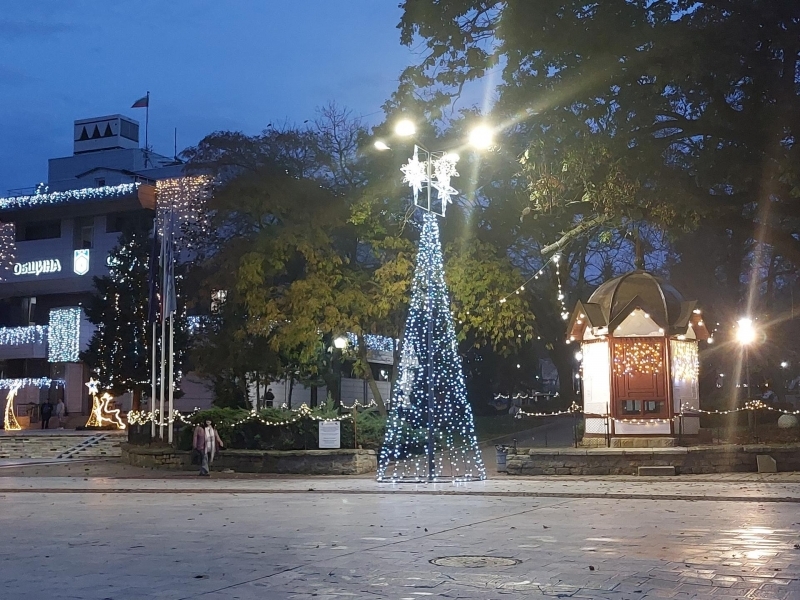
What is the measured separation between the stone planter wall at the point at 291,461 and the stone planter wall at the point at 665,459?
529 cm

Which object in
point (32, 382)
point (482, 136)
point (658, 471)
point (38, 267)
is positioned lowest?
point (658, 471)

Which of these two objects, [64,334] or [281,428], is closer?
[281,428]

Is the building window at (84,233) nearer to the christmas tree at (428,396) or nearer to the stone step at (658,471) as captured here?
the christmas tree at (428,396)

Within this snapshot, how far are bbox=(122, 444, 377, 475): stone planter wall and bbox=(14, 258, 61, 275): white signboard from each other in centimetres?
2618

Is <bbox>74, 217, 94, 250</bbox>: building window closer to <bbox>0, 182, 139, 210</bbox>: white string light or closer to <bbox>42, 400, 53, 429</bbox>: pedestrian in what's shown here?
<bbox>0, 182, 139, 210</bbox>: white string light

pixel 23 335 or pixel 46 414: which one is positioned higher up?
pixel 23 335

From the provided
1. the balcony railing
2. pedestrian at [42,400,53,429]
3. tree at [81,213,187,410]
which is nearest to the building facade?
the balcony railing

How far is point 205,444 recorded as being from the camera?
26750mm

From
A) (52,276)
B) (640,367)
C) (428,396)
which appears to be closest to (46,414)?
(52,276)

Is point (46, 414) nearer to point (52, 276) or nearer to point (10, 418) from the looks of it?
point (10, 418)

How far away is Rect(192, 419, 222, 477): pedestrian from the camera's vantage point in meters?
26.7

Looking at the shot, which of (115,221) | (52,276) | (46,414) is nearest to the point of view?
(46,414)

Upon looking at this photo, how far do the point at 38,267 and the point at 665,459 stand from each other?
3913cm

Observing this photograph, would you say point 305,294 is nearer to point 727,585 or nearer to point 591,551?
point 591,551
